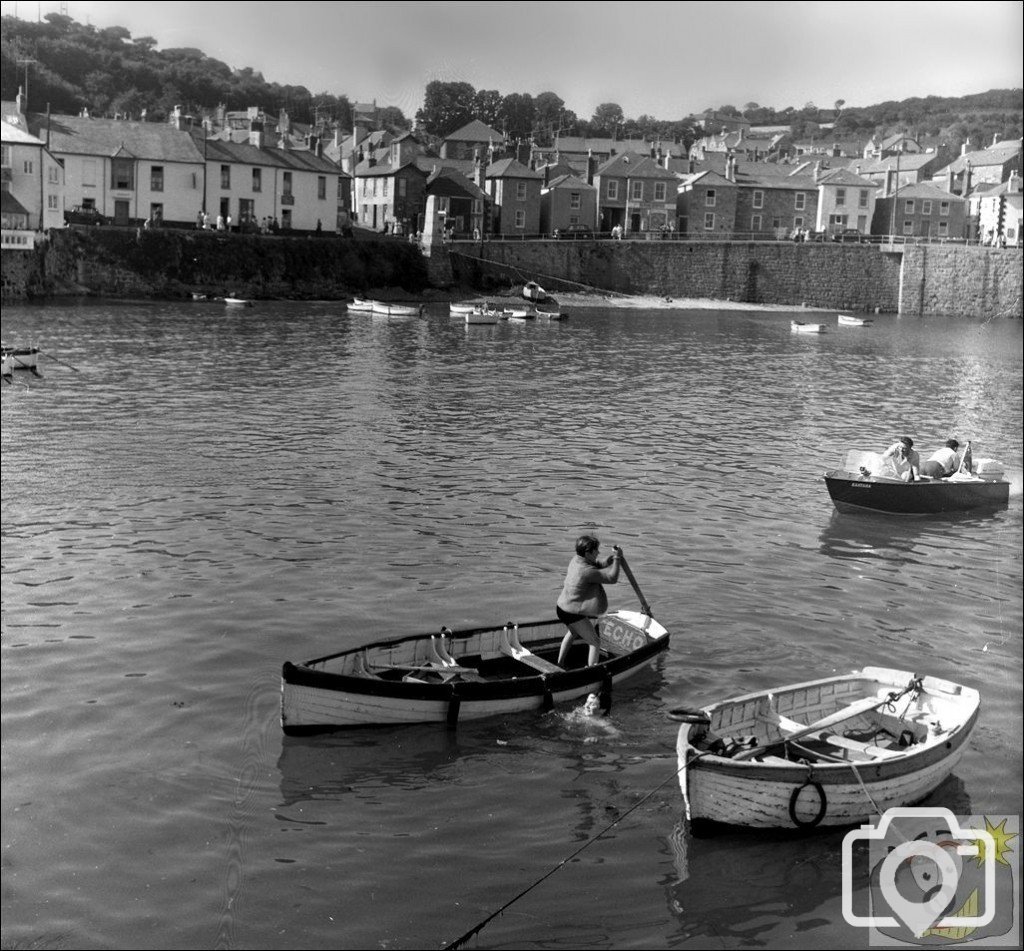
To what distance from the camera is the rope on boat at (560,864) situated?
8.45 meters

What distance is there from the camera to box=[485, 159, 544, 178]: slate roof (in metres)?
76.4

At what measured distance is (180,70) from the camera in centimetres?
7056

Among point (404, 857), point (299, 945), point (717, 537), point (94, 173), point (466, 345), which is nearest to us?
point (299, 945)

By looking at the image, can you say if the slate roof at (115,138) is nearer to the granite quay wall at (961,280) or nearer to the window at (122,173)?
the window at (122,173)

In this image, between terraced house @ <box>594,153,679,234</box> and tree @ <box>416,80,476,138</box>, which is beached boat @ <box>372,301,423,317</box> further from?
terraced house @ <box>594,153,679,234</box>

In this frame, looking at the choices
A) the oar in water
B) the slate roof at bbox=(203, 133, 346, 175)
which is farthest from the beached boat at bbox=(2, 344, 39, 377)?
the slate roof at bbox=(203, 133, 346, 175)

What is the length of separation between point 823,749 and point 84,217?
57.1 meters

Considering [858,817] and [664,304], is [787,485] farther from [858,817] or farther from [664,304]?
[664,304]


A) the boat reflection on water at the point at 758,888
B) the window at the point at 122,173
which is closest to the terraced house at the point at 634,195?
the window at the point at 122,173

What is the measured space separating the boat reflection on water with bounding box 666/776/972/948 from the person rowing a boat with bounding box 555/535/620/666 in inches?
118

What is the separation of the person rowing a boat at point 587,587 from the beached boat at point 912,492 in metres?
9.72

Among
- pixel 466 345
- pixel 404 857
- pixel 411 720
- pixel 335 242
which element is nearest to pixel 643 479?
pixel 411 720

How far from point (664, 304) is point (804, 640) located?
61.0 m

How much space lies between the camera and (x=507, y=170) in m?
76.6
